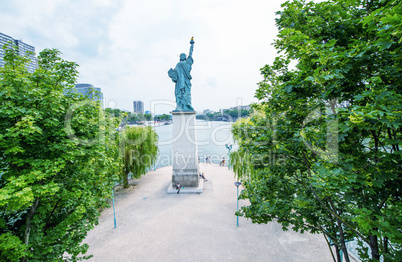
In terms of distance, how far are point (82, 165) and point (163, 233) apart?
588cm

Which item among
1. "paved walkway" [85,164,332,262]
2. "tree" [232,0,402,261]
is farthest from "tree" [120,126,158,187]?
"tree" [232,0,402,261]

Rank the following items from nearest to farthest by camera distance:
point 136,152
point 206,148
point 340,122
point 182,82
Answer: point 340,122 < point 182,82 < point 136,152 < point 206,148

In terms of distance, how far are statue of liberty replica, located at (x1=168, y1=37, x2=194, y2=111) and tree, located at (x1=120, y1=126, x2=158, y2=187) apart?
4.36 m

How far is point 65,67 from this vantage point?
4.85 m

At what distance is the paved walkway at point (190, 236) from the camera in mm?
7137

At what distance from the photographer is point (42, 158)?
3.91 m

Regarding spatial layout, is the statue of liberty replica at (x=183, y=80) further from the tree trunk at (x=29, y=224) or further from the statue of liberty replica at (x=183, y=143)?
the tree trunk at (x=29, y=224)

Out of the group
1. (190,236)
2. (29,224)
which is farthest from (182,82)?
(29,224)

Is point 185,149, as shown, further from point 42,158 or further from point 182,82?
point 42,158

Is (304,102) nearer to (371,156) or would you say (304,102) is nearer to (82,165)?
(371,156)

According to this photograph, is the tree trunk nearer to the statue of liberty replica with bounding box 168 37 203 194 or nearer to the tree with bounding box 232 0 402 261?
the tree with bounding box 232 0 402 261

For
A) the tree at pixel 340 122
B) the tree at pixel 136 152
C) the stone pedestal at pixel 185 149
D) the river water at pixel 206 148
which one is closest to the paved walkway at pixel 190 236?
the stone pedestal at pixel 185 149

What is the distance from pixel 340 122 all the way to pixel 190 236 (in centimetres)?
830

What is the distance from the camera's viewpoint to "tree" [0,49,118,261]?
11.2ft
